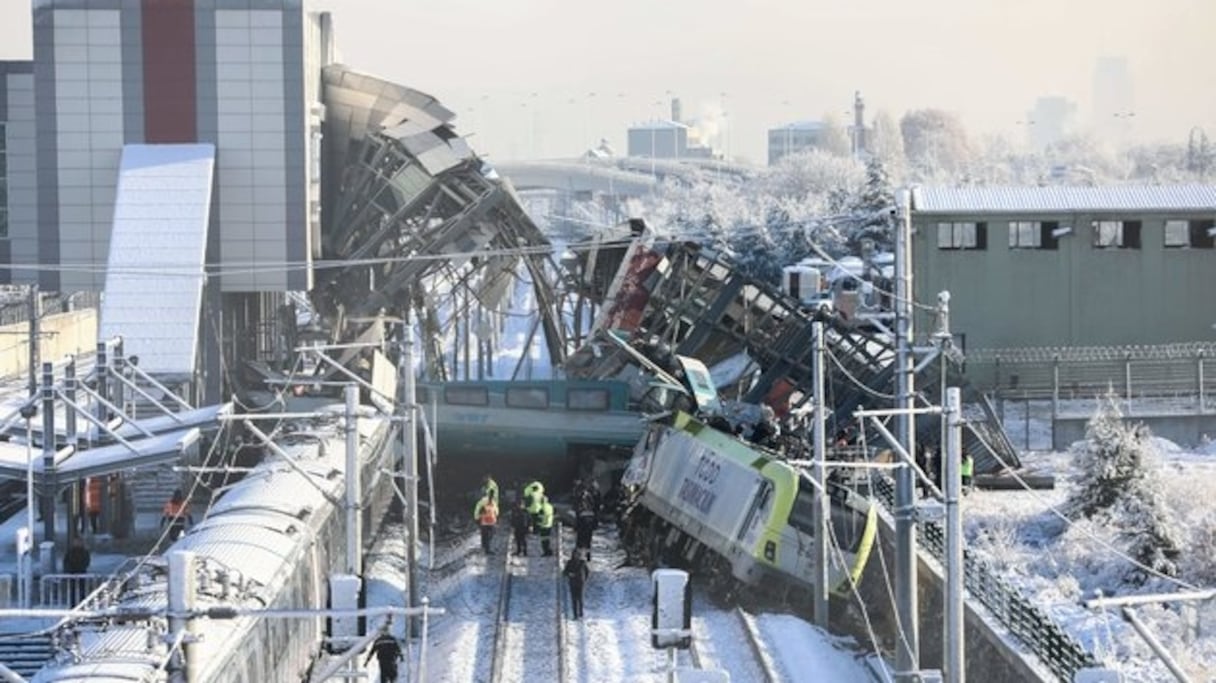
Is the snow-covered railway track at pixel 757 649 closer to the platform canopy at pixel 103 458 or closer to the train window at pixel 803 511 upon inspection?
the train window at pixel 803 511

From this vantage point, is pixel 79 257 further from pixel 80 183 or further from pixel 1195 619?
pixel 1195 619

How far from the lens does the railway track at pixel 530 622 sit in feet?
96.3

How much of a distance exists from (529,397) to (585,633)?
17564 millimetres

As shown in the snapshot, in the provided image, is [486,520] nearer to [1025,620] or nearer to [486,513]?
[486,513]

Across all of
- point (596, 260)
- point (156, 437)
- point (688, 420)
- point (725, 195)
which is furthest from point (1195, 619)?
point (725, 195)

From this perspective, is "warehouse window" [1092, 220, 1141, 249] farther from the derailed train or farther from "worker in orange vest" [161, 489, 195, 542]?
"worker in orange vest" [161, 489, 195, 542]

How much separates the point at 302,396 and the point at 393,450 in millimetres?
8373

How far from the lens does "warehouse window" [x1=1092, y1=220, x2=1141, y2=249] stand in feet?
179

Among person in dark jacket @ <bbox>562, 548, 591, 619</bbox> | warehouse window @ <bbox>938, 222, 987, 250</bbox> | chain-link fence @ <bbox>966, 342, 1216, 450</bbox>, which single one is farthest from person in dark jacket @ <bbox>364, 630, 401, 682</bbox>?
warehouse window @ <bbox>938, 222, 987, 250</bbox>

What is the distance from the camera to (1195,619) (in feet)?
91.9

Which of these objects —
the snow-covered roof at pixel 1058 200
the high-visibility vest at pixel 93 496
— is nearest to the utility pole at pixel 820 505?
the high-visibility vest at pixel 93 496

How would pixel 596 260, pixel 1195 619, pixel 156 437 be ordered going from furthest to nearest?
pixel 596 260 → pixel 156 437 → pixel 1195 619

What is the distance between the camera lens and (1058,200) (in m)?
54.8

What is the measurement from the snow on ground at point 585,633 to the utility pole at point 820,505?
404 millimetres
